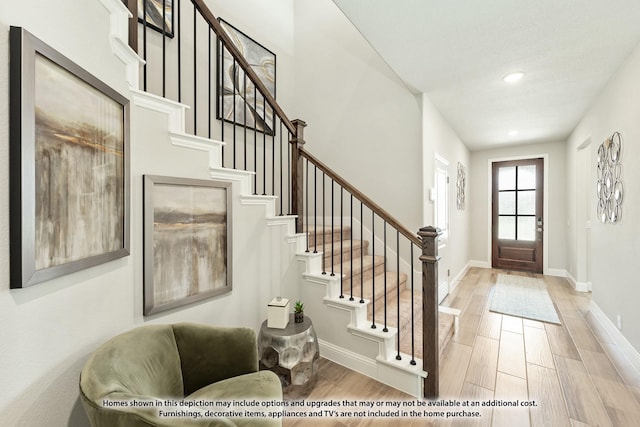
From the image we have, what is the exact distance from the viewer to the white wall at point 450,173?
3.12m

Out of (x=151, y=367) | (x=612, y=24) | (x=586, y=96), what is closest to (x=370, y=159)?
(x=612, y=24)

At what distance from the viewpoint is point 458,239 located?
4723 millimetres

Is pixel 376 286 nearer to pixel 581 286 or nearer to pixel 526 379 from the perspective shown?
pixel 526 379

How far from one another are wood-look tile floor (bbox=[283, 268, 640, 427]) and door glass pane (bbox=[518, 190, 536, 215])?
2792 millimetres

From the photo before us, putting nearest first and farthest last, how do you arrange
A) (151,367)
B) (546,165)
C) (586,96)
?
1. (151,367)
2. (586,96)
3. (546,165)

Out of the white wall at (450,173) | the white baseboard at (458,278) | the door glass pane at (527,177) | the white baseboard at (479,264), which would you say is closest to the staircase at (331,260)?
the white wall at (450,173)

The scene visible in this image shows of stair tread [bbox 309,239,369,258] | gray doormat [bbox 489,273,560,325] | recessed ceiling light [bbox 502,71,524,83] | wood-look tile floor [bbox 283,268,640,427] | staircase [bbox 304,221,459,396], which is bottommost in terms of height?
wood-look tile floor [bbox 283,268,640,427]

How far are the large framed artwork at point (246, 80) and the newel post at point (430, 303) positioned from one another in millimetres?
2128

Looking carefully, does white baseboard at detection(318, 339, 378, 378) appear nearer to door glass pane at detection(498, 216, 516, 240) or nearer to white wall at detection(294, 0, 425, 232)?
white wall at detection(294, 0, 425, 232)

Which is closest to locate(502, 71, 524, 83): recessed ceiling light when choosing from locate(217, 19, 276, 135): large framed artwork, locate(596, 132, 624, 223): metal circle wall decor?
locate(596, 132, 624, 223): metal circle wall decor

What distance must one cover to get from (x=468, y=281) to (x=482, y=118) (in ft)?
8.73

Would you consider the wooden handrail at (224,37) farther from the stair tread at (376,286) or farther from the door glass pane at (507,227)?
the door glass pane at (507,227)

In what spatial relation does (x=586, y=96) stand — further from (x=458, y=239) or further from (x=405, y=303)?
(x=405, y=303)

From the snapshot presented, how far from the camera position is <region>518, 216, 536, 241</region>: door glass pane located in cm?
532
